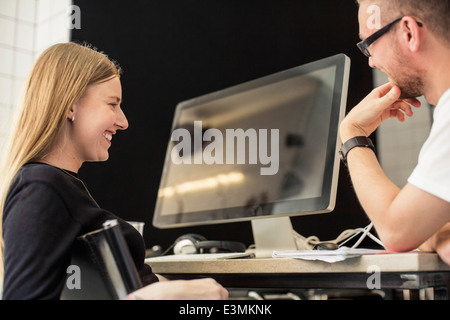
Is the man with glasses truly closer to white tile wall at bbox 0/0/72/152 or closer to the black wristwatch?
the black wristwatch

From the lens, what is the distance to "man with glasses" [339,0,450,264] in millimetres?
921

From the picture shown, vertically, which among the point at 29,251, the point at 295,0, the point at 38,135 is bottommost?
the point at 29,251

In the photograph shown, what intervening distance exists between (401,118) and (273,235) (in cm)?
47

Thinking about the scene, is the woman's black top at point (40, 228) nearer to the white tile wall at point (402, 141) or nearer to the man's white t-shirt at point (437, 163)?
the man's white t-shirt at point (437, 163)

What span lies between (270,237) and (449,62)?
661mm

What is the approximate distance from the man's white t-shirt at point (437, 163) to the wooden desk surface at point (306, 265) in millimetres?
119

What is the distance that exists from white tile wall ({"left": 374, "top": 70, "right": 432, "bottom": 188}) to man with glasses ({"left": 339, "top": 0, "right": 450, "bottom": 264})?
2.76 m

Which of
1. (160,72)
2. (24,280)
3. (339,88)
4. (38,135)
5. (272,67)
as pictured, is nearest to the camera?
(24,280)

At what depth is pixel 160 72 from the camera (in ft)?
7.06

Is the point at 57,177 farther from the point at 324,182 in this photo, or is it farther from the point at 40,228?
the point at 324,182

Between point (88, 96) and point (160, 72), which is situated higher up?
point (160, 72)

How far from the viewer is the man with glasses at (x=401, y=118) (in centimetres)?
92
